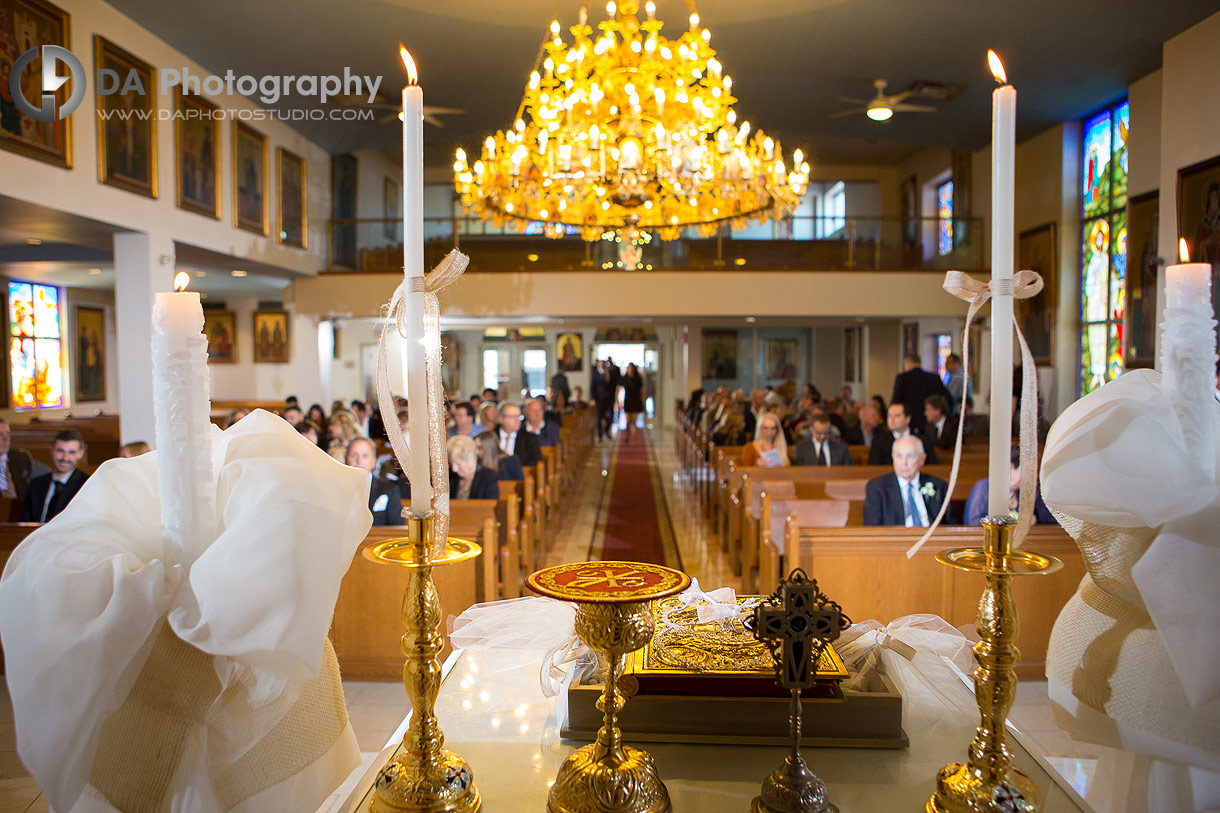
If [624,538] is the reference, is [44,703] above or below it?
above

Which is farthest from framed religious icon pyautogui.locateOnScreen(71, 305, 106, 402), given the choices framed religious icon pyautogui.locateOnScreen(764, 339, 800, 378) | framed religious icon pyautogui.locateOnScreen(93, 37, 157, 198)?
framed religious icon pyautogui.locateOnScreen(764, 339, 800, 378)

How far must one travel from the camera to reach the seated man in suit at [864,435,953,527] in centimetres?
448

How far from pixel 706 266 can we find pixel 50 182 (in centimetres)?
812

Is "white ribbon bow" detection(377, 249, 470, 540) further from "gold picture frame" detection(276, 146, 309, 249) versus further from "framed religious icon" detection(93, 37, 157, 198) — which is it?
"gold picture frame" detection(276, 146, 309, 249)

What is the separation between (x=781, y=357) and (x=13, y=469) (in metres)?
18.2

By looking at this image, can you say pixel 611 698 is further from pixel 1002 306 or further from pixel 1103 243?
pixel 1103 243

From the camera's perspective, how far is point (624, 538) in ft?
25.6

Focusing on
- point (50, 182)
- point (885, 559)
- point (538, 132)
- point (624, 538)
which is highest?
point (538, 132)

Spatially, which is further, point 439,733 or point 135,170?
point 135,170

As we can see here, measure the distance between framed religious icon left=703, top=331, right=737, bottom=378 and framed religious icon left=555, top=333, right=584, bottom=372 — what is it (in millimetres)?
3792

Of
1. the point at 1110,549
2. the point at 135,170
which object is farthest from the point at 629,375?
the point at 1110,549

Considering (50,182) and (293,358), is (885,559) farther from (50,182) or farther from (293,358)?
(293,358)

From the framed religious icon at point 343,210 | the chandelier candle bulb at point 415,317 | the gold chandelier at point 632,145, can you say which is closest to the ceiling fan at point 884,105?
the gold chandelier at point 632,145

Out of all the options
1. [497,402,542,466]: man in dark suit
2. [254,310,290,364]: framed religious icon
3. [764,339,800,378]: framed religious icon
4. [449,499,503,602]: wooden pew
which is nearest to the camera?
[449,499,503,602]: wooden pew
